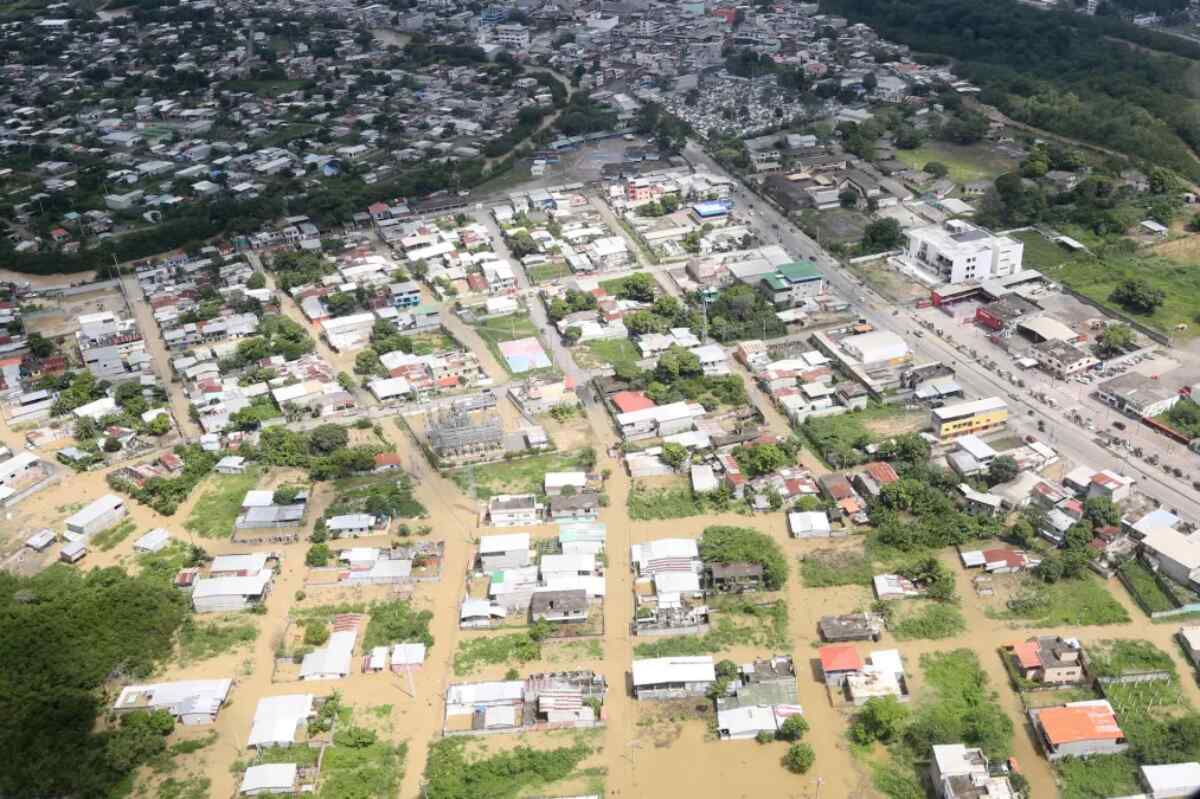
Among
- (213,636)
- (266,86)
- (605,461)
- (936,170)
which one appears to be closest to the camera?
(213,636)

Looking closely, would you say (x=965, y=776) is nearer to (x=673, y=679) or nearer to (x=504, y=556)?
(x=673, y=679)

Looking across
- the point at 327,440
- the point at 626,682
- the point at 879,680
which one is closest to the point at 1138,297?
the point at 879,680

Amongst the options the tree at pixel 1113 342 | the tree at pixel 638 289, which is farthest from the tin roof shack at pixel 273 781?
the tree at pixel 1113 342

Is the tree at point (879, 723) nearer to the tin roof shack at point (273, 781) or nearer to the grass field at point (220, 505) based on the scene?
the tin roof shack at point (273, 781)

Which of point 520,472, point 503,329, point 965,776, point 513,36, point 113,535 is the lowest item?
point 513,36

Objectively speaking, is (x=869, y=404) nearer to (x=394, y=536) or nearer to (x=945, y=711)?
(x=945, y=711)

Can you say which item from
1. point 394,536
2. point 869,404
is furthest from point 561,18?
point 394,536

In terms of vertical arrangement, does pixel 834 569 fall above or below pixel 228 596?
above
